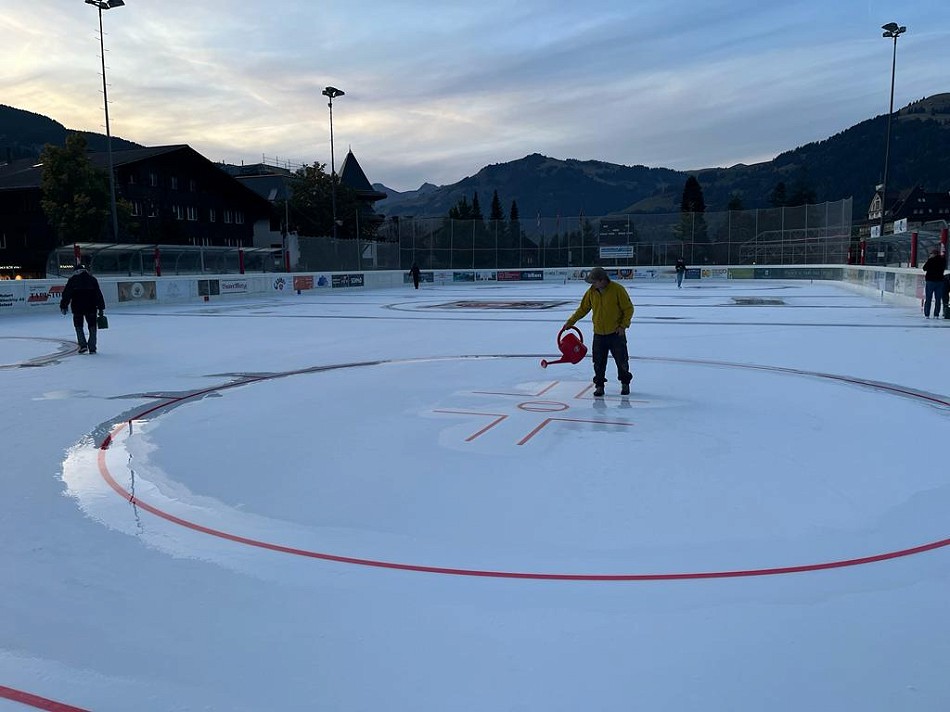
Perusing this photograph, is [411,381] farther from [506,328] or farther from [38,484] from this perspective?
[506,328]

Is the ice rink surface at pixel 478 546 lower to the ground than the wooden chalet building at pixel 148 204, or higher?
lower

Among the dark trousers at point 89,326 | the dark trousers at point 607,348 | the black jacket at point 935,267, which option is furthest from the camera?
the black jacket at point 935,267

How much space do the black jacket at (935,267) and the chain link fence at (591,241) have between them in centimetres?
2836

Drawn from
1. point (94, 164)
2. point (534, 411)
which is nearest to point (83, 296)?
point (534, 411)

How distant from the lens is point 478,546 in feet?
14.8

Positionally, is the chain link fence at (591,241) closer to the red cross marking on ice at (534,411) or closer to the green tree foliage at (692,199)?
the red cross marking on ice at (534,411)

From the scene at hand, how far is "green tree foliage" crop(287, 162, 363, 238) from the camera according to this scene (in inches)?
2447

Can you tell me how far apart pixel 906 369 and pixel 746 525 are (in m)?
7.97

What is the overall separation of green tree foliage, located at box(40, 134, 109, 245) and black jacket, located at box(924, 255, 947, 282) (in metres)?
41.5

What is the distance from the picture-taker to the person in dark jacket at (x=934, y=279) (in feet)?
58.3

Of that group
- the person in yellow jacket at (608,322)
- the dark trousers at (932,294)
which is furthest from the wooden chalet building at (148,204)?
the person in yellow jacket at (608,322)

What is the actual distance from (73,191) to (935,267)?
43363 mm

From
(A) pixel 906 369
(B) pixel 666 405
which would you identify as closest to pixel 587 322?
(A) pixel 906 369

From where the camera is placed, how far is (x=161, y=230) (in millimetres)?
50156
